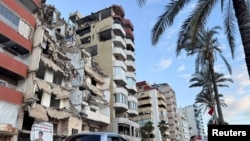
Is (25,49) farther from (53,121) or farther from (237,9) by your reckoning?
Answer: (237,9)

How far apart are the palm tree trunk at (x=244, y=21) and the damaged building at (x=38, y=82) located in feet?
55.8

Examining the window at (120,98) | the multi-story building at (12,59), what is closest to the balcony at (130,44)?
the window at (120,98)

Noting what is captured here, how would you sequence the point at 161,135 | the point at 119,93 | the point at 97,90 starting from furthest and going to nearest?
the point at 161,135
the point at 119,93
the point at 97,90

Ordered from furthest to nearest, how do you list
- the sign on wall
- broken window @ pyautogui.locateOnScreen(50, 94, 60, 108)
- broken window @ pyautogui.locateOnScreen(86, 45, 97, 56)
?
broken window @ pyautogui.locateOnScreen(86, 45, 97, 56)
broken window @ pyautogui.locateOnScreen(50, 94, 60, 108)
the sign on wall

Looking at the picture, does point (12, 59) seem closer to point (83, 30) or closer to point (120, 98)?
point (120, 98)

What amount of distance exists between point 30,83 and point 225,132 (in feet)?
68.9

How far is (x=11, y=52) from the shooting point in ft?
76.3

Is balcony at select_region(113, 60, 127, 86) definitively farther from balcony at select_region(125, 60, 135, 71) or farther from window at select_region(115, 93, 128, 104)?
balcony at select_region(125, 60, 135, 71)

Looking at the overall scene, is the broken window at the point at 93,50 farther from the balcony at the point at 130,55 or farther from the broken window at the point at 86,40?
the balcony at the point at 130,55

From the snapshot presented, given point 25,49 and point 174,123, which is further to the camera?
point 174,123

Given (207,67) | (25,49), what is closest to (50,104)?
(25,49)

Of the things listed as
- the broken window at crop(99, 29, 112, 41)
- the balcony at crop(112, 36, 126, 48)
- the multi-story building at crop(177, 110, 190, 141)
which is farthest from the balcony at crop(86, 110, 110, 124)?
the multi-story building at crop(177, 110, 190, 141)

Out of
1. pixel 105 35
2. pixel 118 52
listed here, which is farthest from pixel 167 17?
pixel 105 35

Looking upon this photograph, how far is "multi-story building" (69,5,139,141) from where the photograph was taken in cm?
4534
